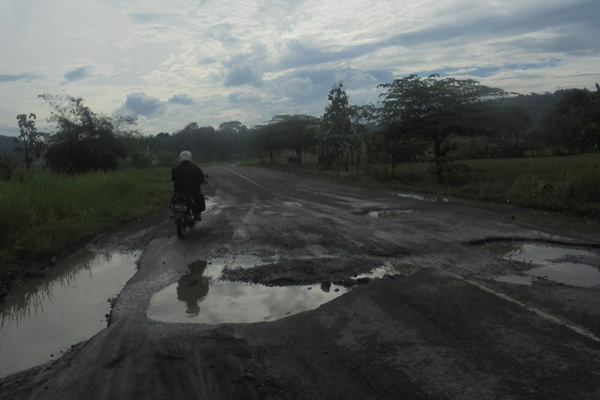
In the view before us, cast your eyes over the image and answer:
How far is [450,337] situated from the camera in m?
3.89

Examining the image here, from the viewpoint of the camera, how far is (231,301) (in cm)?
528

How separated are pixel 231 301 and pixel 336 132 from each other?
24250 millimetres

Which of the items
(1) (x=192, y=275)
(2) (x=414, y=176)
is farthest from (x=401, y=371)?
(2) (x=414, y=176)

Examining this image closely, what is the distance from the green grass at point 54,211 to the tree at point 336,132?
14.8 metres

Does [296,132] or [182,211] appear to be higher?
[296,132]

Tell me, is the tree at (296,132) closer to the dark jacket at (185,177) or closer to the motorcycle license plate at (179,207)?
the dark jacket at (185,177)

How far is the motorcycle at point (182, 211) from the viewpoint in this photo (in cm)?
934

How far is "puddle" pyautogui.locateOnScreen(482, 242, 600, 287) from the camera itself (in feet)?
18.3

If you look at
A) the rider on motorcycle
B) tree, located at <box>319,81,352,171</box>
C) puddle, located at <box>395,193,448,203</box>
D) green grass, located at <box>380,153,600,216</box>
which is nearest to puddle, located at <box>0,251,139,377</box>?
the rider on motorcycle

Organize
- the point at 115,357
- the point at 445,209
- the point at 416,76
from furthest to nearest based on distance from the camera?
1. the point at 416,76
2. the point at 445,209
3. the point at 115,357

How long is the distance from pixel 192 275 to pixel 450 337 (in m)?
3.89

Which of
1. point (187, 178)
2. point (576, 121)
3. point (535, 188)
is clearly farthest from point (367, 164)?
point (576, 121)

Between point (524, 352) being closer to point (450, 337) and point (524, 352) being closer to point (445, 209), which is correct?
point (450, 337)

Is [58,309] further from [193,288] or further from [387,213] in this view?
[387,213]
